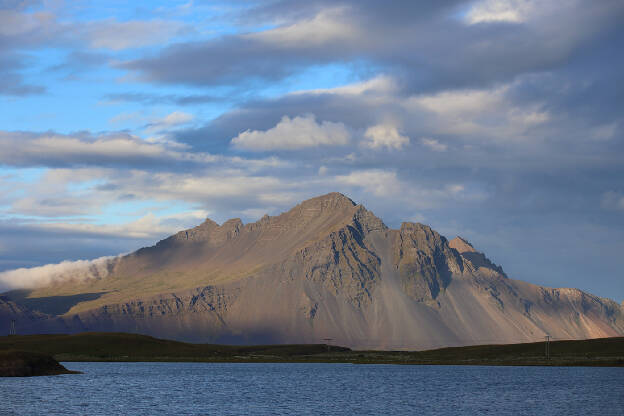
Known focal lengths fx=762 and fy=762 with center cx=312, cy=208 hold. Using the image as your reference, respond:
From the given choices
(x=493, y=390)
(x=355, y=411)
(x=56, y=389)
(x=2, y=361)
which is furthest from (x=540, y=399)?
(x=2, y=361)

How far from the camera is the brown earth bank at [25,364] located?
167750 millimetres

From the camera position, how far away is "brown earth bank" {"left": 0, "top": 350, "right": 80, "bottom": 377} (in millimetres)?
167750

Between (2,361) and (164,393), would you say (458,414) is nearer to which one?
(164,393)

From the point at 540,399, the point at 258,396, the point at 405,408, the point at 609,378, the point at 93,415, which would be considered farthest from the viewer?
the point at 609,378

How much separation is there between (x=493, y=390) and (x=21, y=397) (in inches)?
3691

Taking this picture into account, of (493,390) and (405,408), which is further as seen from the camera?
(493,390)

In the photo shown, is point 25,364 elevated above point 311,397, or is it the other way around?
point 25,364

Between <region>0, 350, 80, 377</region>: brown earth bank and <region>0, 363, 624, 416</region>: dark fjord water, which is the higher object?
<region>0, 350, 80, 377</region>: brown earth bank

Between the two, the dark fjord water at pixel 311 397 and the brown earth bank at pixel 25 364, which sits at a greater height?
the brown earth bank at pixel 25 364

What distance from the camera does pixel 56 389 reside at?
146 meters

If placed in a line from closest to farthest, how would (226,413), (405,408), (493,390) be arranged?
1. (226,413)
2. (405,408)
3. (493,390)

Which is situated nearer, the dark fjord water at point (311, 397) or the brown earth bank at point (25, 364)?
the dark fjord water at point (311, 397)

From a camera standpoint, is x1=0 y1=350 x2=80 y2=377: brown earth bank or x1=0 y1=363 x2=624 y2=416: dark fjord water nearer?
x1=0 y1=363 x2=624 y2=416: dark fjord water

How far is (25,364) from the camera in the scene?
170625 millimetres
